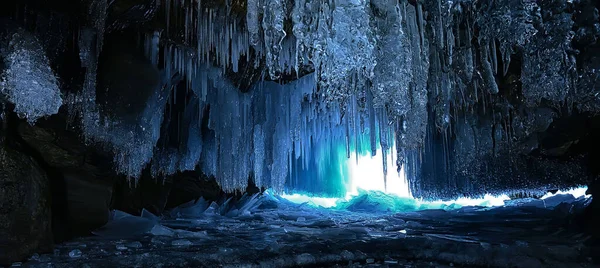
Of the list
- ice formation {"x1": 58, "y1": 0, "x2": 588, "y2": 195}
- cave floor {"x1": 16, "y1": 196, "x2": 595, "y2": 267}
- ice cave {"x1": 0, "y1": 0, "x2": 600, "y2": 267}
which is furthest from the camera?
cave floor {"x1": 16, "y1": 196, "x2": 595, "y2": 267}

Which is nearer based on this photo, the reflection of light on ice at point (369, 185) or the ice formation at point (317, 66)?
the ice formation at point (317, 66)

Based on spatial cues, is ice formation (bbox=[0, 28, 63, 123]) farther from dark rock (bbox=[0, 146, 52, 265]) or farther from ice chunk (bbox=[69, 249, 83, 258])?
ice chunk (bbox=[69, 249, 83, 258])

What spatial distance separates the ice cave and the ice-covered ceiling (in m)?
0.02

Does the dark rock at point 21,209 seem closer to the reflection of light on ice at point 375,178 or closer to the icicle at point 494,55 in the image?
the icicle at point 494,55

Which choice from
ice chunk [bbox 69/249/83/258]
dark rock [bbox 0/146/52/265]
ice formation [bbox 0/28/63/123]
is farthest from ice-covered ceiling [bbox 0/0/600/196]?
ice chunk [bbox 69/249/83/258]

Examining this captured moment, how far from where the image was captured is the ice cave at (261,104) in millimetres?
4250

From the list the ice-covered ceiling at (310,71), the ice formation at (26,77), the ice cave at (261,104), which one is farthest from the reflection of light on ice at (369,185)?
the ice formation at (26,77)

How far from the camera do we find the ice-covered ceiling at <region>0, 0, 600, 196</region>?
162 inches

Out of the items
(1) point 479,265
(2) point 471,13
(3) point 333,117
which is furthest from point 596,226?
(3) point 333,117

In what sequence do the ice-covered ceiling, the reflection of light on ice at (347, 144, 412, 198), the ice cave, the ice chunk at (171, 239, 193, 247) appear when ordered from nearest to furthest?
the ice-covered ceiling → the ice cave → the ice chunk at (171, 239, 193, 247) → the reflection of light on ice at (347, 144, 412, 198)

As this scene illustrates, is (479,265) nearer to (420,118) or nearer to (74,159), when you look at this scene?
(420,118)

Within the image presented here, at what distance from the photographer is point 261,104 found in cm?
786

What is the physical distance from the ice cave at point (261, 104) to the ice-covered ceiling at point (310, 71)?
22mm

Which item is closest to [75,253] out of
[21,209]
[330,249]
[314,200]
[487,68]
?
[21,209]
